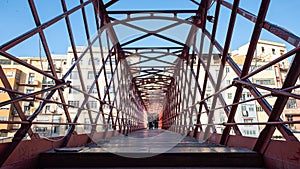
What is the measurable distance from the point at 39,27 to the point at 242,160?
7.01 ft

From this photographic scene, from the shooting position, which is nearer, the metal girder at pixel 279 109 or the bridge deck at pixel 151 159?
the metal girder at pixel 279 109

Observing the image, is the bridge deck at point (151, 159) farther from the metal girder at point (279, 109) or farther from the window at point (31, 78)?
the window at point (31, 78)

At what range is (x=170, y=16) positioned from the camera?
4.17 m

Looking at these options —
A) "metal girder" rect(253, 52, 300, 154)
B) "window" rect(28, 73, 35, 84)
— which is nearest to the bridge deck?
"metal girder" rect(253, 52, 300, 154)

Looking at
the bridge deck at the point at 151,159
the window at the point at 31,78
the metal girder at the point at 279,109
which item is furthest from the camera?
the window at the point at 31,78

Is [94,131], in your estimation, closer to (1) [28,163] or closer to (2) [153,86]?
(1) [28,163]

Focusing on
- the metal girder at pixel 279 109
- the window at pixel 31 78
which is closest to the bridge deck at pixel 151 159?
the metal girder at pixel 279 109

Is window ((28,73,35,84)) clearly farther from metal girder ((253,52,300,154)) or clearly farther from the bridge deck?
metal girder ((253,52,300,154))

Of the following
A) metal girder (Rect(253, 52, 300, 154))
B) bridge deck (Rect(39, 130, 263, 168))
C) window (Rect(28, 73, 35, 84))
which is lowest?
bridge deck (Rect(39, 130, 263, 168))

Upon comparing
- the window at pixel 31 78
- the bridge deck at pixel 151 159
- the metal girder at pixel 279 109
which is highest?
the window at pixel 31 78

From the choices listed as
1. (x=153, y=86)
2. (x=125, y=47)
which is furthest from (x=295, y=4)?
(x=153, y=86)

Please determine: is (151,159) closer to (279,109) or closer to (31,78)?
(279,109)

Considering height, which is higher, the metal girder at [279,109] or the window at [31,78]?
the window at [31,78]

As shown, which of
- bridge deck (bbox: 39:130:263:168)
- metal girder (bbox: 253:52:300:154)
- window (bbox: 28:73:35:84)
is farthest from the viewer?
window (bbox: 28:73:35:84)
